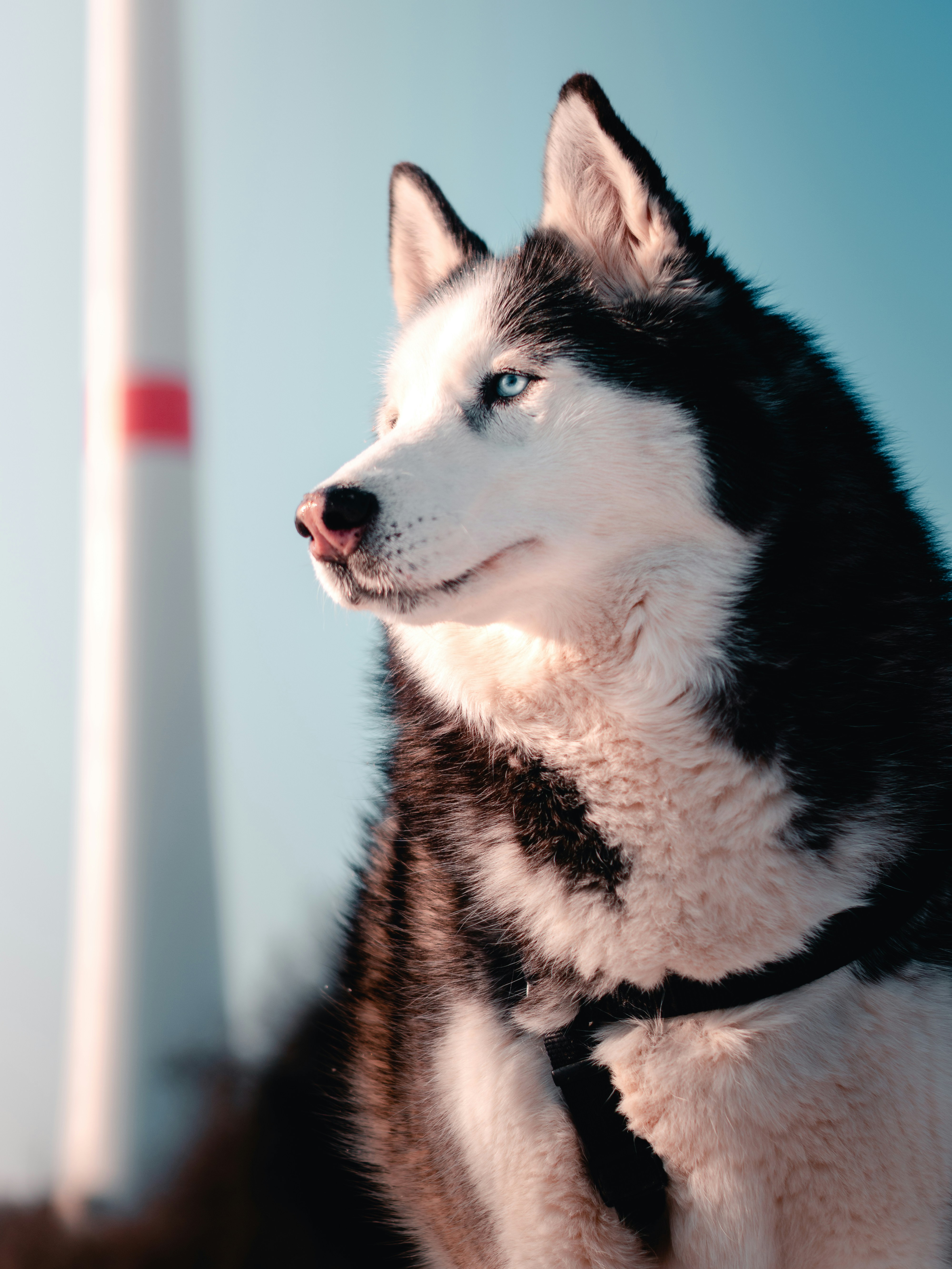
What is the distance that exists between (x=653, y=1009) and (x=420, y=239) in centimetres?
212

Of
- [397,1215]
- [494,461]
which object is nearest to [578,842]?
[494,461]

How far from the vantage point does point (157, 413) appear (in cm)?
673

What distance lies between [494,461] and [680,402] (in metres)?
0.41

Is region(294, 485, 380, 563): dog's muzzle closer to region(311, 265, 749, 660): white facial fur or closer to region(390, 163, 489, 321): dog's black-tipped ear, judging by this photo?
region(311, 265, 749, 660): white facial fur

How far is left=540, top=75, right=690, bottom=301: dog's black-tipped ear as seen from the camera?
75.5 inches

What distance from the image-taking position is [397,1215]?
7.09 ft

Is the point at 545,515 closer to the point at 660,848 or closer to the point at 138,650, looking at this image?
the point at 660,848

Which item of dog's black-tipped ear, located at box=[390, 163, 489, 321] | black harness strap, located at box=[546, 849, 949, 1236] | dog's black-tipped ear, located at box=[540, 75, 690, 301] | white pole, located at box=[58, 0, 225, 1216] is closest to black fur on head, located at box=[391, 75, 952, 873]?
dog's black-tipped ear, located at box=[540, 75, 690, 301]

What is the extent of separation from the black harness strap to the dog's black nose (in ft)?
3.34

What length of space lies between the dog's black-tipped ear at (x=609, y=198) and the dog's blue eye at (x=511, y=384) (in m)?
0.33

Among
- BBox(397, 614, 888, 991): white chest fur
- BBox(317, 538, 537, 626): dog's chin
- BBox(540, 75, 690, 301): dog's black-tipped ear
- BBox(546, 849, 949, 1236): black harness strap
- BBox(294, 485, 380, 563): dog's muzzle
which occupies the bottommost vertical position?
BBox(546, 849, 949, 1236): black harness strap

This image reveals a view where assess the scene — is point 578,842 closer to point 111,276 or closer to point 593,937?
point 593,937

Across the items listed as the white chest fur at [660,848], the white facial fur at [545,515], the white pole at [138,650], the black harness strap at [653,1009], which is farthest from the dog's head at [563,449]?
the white pole at [138,650]

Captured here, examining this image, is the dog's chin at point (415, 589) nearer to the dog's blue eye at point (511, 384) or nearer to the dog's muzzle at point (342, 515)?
the dog's muzzle at point (342, 515)
